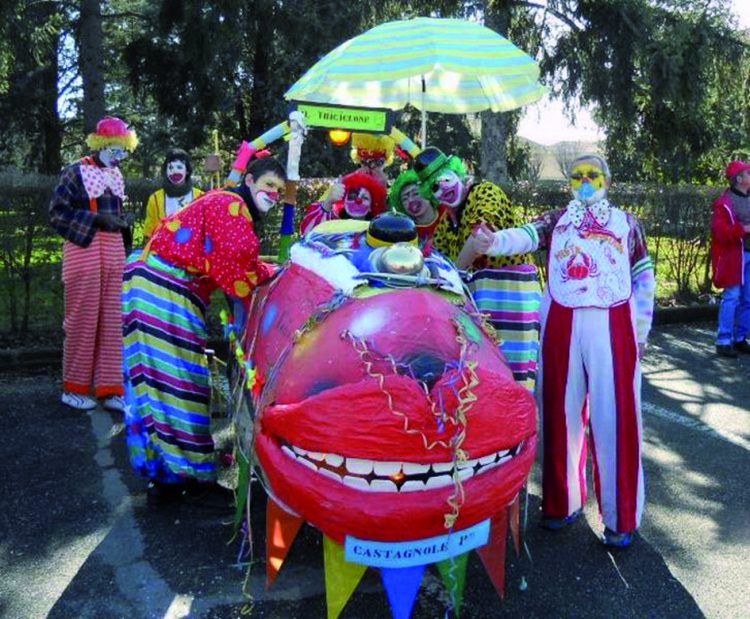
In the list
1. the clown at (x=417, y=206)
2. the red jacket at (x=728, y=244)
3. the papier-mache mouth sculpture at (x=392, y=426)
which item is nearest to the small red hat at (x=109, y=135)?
the clown at (x=417, y=206)

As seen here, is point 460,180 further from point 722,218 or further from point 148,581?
point 722,218

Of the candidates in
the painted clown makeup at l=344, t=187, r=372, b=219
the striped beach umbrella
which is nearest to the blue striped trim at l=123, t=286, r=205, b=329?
the painted clown makeup at l=344, t=187, r=372, b=219

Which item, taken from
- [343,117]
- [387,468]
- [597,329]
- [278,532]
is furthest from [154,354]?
[597,329]

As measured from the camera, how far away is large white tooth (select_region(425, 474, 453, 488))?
2281 millimetres

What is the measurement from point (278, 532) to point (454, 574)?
64 centimetres

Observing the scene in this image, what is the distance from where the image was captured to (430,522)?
2279 millimetres

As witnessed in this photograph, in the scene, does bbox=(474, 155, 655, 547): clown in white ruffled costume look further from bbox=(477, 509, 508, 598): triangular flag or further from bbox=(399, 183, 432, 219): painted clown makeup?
bbox=(477, 509, 508, 598): triangular flag

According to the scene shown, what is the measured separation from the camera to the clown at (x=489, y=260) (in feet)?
Answer: 12.6

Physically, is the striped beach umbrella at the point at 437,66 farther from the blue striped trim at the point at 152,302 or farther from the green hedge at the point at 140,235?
the green hedge at the point at 140,235

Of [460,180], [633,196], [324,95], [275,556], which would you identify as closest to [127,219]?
[324,95]

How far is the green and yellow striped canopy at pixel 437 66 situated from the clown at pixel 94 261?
141cm

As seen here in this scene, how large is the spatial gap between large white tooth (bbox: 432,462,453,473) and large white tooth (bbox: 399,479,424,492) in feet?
0.20

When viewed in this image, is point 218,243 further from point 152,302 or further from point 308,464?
point 308,464

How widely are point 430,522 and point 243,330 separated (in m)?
1.62
